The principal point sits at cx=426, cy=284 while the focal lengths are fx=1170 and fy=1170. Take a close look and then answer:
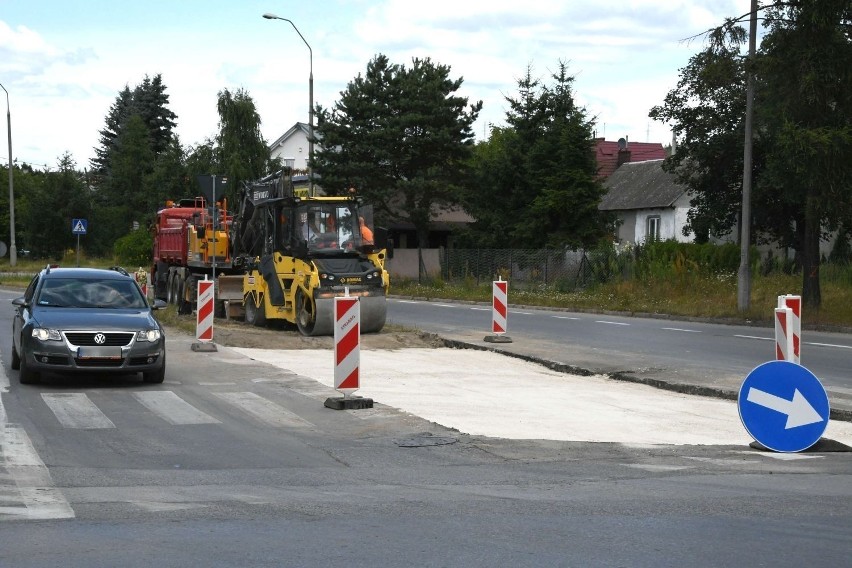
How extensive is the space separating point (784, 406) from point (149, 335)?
8018mm

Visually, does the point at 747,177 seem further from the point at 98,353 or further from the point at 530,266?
the point at 98,353

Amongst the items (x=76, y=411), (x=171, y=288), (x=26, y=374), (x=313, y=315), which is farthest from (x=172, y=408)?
(x=171, y=288)

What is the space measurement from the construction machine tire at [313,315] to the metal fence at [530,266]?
1756cm

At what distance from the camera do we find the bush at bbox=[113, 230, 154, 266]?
65.2 metres

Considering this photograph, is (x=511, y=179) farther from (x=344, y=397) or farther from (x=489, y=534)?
(x=489, y=534)

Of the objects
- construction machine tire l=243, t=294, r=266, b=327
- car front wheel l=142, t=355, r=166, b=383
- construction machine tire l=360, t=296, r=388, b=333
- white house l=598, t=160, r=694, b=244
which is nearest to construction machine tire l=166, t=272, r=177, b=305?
construction machine tire l=243, t=294, r=266, b=327

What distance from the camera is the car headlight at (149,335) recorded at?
14553mm

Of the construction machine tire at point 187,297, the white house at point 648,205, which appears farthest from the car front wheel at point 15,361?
the white house at point 648,205

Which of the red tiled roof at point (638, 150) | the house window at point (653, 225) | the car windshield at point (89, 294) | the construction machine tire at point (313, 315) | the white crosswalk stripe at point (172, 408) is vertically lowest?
the white crosswalk stripe at point (172, 408)

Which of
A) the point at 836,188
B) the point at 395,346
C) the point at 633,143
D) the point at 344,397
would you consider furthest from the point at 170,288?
the point at 633,143

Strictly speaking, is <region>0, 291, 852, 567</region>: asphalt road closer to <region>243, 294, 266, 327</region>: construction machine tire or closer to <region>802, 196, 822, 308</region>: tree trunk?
<region>243, 294, 266, 327</region>: construction machine tire

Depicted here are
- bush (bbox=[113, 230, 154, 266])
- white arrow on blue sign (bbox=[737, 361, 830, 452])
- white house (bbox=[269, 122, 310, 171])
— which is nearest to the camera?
white arrow on blue sign (bbox=[737, 361, 830, 452])

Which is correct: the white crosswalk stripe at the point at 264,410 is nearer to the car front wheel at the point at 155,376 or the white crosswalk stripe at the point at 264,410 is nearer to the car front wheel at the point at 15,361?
the car front wheel at the point at 155,376

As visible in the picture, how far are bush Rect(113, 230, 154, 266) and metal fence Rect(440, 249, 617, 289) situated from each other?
20.3 meters
